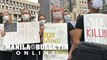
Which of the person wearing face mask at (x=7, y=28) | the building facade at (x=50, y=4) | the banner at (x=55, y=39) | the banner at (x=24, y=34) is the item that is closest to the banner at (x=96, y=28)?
the banner at (x=55, y=39)

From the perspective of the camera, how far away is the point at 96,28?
6066 millimetres

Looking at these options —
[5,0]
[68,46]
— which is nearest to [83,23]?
[68,46]

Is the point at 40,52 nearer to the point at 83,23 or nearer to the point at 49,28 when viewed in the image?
the point at 49,28

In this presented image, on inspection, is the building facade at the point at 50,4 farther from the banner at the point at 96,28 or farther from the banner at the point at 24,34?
the banner at the point at 96,28

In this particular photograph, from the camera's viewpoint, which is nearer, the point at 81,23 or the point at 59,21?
the point at 81,23

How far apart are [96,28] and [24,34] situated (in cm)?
219

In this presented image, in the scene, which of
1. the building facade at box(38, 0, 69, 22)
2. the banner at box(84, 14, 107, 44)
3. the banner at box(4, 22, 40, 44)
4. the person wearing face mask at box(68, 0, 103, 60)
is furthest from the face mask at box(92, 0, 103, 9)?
the building facade at box(38, 0, 69, 22)

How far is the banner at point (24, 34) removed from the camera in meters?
7.67

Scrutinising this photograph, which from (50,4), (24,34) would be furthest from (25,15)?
(50,4)

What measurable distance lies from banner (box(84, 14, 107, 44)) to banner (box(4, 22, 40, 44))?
1709mm

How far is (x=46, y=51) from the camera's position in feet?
24.8

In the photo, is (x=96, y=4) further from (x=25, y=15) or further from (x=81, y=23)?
(x=25, y=15)

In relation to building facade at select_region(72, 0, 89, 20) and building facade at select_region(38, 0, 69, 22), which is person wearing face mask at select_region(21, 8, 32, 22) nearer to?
building facade at select_region(38, 0, 69, 22)

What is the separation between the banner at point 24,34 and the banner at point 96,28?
1709mm
